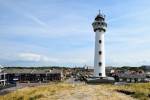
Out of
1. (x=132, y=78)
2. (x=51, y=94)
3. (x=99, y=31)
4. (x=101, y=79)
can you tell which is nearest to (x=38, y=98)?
(x=51, y=94)

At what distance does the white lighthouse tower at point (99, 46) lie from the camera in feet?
195

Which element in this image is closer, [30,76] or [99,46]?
[99,46]

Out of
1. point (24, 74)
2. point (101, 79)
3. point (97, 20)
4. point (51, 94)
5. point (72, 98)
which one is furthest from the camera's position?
point (24, 74)

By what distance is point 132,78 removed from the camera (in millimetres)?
105375

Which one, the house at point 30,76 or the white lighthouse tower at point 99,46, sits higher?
the white lighthouse tower at point 99,46

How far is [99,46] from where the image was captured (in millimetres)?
60125

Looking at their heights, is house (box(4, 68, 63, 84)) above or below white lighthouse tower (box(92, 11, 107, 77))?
below

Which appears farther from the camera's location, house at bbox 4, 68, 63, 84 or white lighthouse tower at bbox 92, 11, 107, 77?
house at bbox 4, 68, 63, 84

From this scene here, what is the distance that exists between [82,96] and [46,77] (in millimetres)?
86586

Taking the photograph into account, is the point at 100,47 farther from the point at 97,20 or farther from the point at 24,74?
the point at 24,74

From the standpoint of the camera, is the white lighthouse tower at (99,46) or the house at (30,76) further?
the house at (30,76)

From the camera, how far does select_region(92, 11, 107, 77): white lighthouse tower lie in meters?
59.4

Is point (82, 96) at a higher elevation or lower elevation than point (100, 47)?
lower

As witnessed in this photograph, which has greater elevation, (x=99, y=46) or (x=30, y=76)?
(x=99, y=46)
